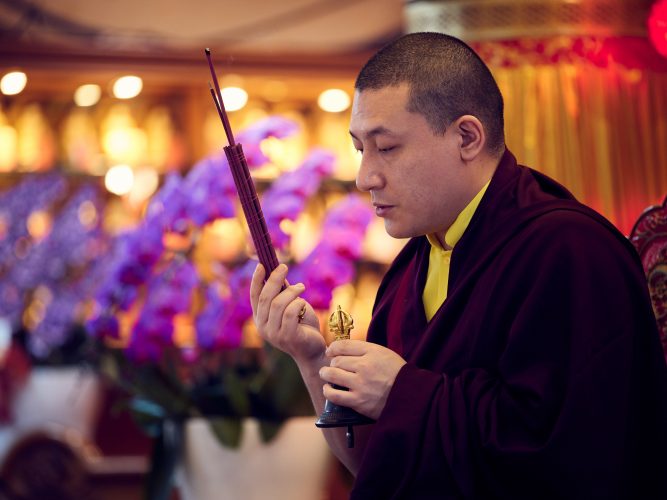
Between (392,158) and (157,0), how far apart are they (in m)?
3.55

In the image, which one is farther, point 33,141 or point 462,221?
point 33,141

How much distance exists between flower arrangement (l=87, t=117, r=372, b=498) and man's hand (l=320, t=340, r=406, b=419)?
3.08 feet

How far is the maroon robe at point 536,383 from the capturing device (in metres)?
1.14

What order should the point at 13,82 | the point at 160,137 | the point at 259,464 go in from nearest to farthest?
the point at 259,464
the point at 13,82
the point at 160,137

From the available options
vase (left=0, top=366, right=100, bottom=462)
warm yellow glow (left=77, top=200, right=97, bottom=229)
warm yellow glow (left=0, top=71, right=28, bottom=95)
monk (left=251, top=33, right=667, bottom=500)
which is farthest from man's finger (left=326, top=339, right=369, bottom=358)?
warm yellow glow (left=0, top=71, right=28, bottom=95)

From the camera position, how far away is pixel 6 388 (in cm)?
402

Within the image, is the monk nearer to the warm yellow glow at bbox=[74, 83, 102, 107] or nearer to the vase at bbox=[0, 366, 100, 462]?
the vase at bbox=[0, 366, 100, 462]

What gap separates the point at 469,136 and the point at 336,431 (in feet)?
1.54

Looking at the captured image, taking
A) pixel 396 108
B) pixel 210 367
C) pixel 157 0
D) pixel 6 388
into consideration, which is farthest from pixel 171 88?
pixel 396 108

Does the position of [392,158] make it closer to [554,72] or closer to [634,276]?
[634,276]

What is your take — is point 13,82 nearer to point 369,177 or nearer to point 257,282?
point 257,282

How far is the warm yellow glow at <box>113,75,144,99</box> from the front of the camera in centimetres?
458

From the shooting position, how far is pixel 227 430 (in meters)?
2.21

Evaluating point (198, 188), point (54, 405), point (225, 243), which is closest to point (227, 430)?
point (198, 188)
